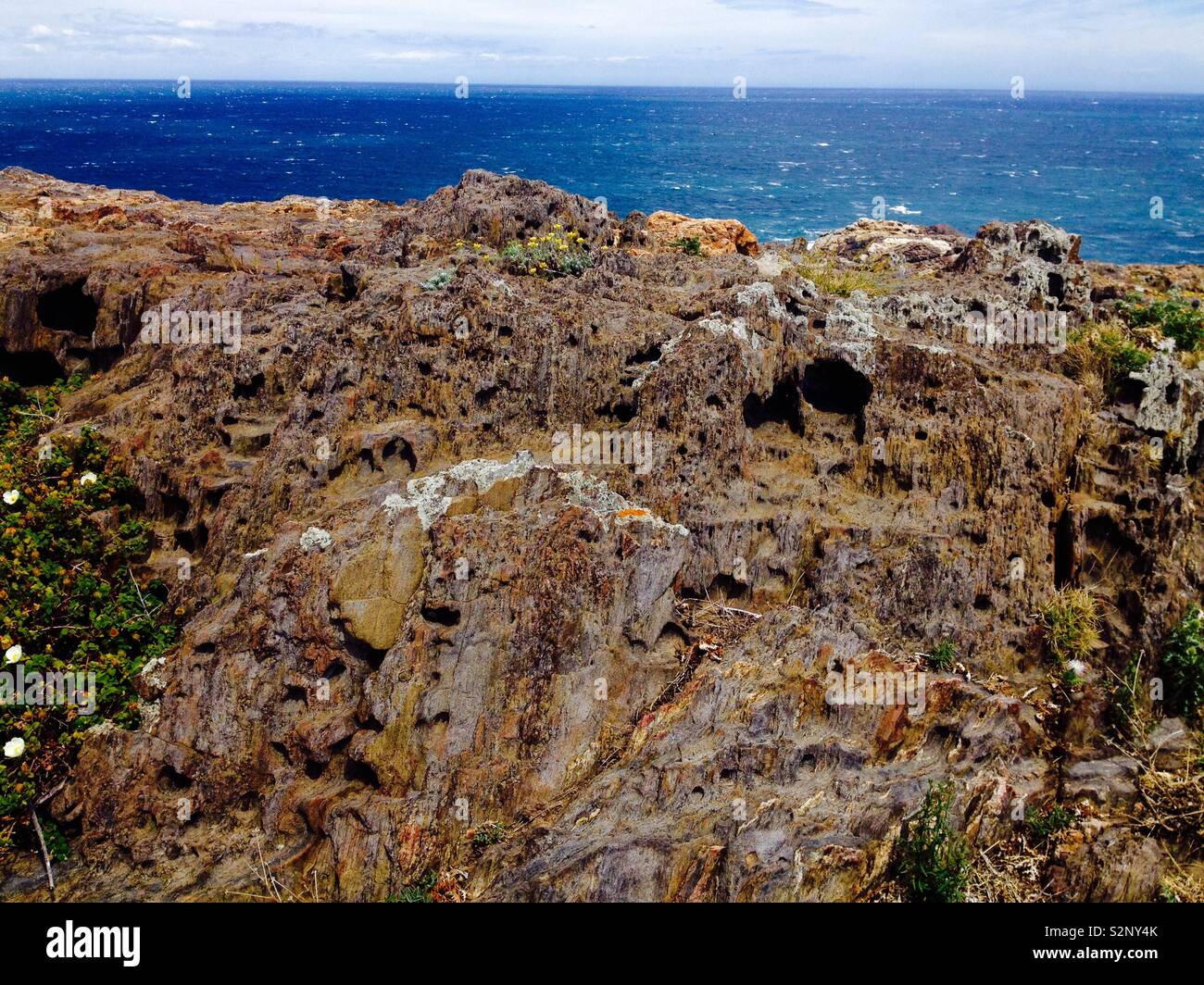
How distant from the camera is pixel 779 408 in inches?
540

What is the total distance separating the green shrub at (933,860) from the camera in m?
8.26

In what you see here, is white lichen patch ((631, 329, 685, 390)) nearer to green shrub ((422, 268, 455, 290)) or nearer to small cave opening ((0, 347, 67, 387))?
green shrub ((422, 268, 455, 290))

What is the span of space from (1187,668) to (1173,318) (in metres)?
8.17

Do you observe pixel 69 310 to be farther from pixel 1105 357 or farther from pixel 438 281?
pixel 1105 357

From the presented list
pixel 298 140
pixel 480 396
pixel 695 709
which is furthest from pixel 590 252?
pixel 298 140

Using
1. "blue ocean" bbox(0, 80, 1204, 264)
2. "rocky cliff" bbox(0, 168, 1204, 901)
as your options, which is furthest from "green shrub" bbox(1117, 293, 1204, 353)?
"blue ocean" bbox(0, 80, 1204, 264)

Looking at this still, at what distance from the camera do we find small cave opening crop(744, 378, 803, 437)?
13.4 m

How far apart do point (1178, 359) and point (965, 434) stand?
5.64 meters

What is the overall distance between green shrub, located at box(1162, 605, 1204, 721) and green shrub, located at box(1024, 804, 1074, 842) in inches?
110

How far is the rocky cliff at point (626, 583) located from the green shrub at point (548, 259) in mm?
274
